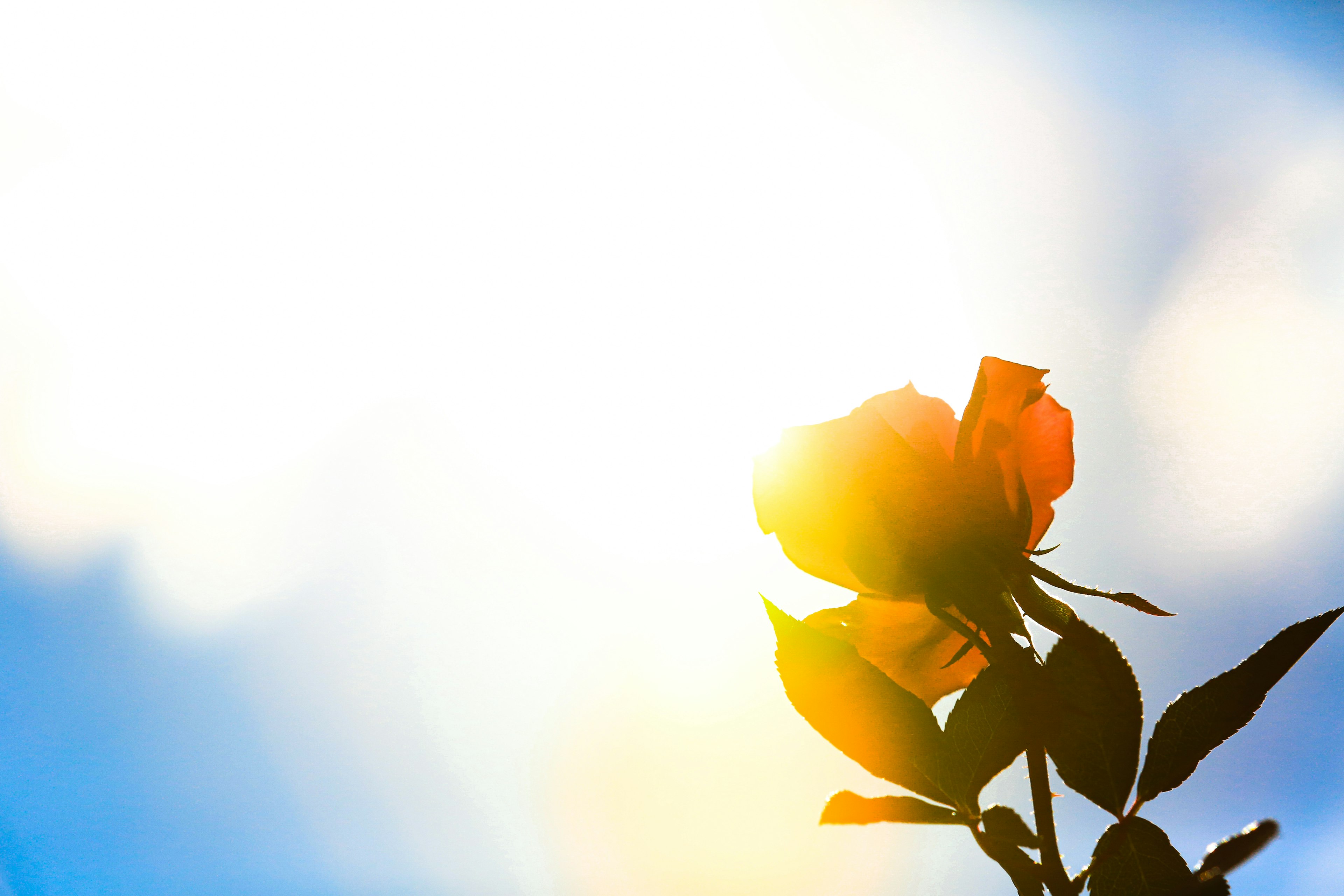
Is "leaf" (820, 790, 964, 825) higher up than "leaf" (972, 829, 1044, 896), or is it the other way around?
"leaf" (820, 790, 964, 825)

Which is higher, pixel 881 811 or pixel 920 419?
pixel 920 419

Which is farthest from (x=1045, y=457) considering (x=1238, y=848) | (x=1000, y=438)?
(x=1238, y=848)

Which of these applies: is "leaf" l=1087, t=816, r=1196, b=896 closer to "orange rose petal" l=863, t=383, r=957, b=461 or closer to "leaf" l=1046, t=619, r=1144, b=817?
"leaf" l=1046, t=619, r=1144, b=817

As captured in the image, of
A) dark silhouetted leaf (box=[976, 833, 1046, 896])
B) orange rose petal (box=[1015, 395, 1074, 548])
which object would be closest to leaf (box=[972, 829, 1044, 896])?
dark silhouetted leaf (box=[976, 833, 1046, 896])

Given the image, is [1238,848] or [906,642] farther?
[906,642]

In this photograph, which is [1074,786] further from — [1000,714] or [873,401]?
[873,401]

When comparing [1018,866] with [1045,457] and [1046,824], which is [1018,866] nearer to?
[1046,824]
